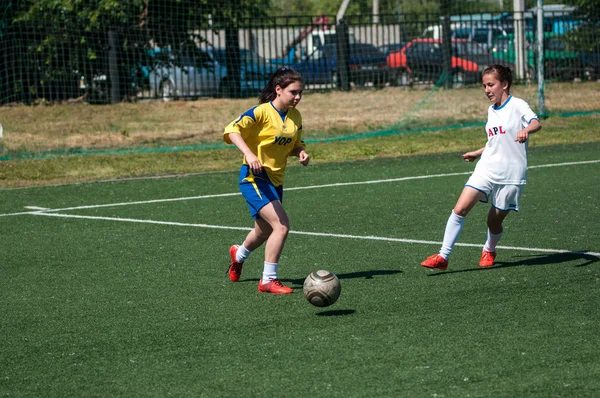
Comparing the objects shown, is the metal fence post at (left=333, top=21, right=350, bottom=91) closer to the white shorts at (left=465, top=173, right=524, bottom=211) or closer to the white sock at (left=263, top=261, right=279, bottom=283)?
the white shorts at (left=465, top=173, right=524, bottom=211)

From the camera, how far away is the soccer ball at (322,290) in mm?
6527

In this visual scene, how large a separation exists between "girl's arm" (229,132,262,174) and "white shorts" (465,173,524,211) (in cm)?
195

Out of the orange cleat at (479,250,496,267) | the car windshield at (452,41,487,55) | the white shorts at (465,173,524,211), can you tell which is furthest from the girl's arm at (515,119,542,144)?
the car windshield at (452,41,487,55)

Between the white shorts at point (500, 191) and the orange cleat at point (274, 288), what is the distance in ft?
6.04

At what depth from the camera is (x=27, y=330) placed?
21.0ft

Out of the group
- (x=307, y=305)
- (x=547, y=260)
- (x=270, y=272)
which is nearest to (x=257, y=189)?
(x=270, y=272)

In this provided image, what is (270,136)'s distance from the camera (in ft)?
24.5

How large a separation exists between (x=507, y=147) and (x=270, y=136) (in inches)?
78.7

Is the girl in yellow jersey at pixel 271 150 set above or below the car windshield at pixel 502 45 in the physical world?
below

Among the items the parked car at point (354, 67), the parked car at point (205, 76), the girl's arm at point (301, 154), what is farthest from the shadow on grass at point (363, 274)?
the parked car at point (354, 67)

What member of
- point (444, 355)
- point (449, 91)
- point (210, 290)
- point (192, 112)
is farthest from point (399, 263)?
point (449, 91)

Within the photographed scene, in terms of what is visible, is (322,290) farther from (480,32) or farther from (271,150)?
(480,32)

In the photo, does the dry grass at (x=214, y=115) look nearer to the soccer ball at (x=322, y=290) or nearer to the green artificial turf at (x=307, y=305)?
the green artificial turf at (x=307, y=305)

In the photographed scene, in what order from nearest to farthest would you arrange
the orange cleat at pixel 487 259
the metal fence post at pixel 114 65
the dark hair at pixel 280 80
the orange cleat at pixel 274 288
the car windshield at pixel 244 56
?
1. the orange cleat at pixel 274 288
2. the dark hair at pixel 280 80
3. the orange cleat at pixel 487 259
4. the metal fence post at pixel 114 65
5. the car windshield at pixel 244 56
